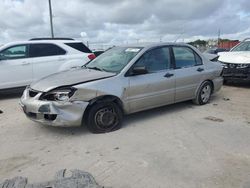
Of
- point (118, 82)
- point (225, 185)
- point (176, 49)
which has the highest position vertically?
point (176, 49)

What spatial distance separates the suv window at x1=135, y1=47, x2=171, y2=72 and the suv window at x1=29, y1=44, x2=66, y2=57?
4106 millimetres

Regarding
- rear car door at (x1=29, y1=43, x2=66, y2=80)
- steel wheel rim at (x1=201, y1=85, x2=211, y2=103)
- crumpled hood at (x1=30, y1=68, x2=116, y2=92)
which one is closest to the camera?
Result: crumpled hood at (x1=30, y1=68, x2=116, y2=92)

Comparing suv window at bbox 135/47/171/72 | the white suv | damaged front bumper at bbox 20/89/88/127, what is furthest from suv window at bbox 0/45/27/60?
suv window at bbox 135/47/171/72

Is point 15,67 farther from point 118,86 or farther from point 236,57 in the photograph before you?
point 236,57

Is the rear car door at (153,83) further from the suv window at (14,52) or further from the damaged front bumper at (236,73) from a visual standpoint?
the suv window at (14,52)

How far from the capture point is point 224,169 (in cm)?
387

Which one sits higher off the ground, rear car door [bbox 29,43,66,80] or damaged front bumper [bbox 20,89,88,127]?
rear car door [bbox 29,43,66,80]

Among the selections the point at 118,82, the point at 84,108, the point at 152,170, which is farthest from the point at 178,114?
the point at 152,170

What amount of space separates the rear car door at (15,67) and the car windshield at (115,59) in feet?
10.0

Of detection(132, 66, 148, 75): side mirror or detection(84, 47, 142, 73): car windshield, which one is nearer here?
detection(132, 66, 148, 75): side mirror

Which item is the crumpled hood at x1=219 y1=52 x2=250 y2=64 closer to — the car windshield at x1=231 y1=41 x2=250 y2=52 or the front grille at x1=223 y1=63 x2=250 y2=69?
the front grille at x1=223 y1=63 x2=250 y2=69

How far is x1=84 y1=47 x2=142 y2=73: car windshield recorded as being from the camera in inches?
230

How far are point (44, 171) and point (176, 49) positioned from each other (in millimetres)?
4026

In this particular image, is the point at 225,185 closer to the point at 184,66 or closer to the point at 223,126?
the point at 223,126
